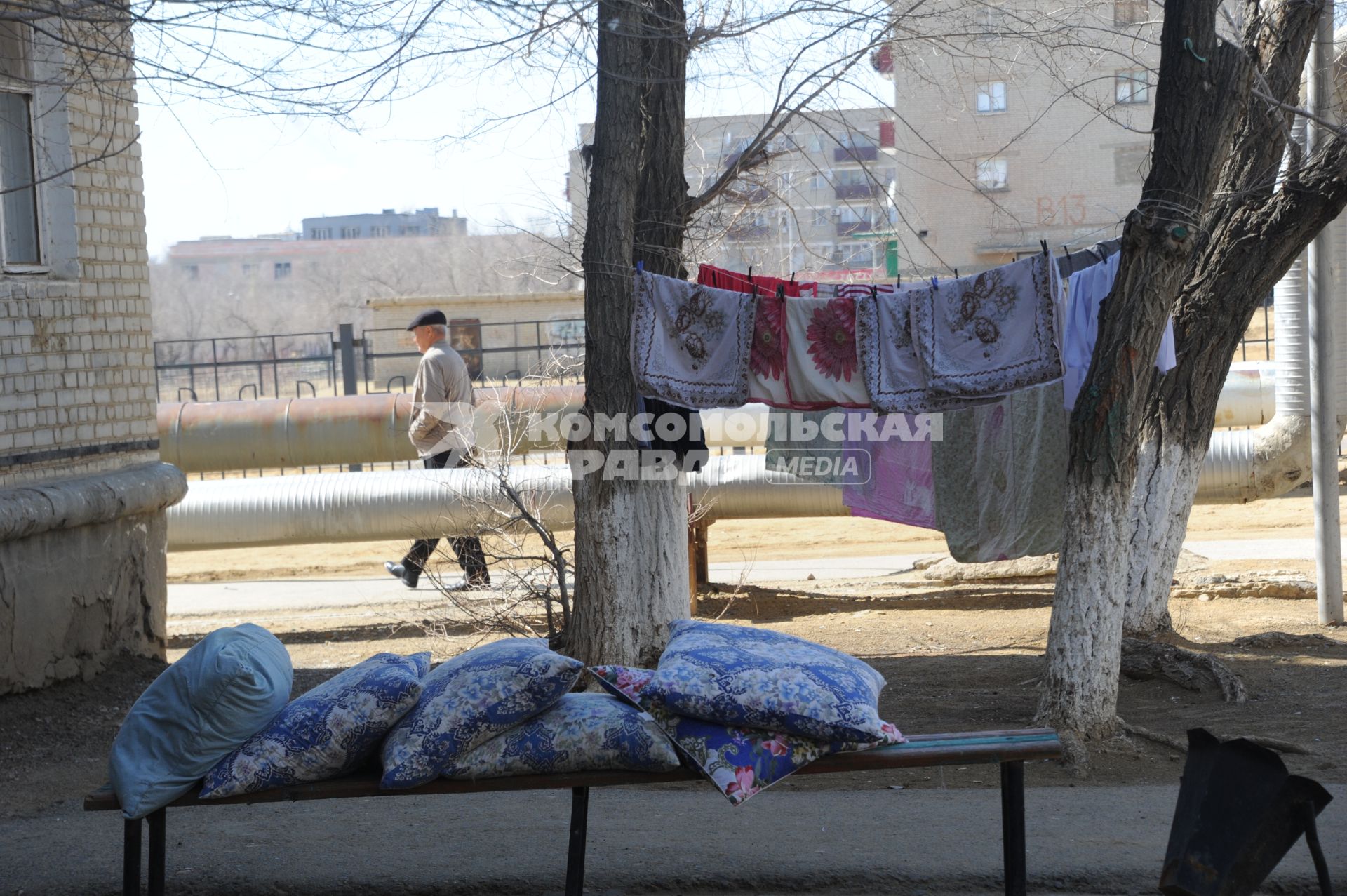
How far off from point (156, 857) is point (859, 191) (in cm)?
619

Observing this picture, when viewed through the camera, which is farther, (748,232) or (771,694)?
(748,232)

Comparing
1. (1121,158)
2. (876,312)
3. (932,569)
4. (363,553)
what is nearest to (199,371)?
(1121,158)

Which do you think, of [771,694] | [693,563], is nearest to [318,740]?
[771,694]

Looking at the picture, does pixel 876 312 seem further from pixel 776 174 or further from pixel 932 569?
pixel 932 569

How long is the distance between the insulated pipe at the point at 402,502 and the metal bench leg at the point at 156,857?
4.00m

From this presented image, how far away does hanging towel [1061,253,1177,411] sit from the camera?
18.6ft

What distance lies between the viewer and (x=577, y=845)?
340cm

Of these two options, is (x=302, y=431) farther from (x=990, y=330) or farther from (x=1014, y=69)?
(x=990, y=330)

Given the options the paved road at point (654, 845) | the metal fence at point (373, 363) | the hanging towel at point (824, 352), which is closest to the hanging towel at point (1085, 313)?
the hanging towel at point (824, 352)

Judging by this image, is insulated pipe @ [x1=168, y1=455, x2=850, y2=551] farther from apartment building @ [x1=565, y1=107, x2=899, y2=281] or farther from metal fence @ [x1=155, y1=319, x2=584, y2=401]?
apartment building @ [x1=565, y1=107, x2=899, y2=281]

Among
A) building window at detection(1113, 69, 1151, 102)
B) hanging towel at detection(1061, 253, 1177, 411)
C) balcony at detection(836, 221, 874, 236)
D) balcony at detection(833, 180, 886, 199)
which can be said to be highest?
building window at detection(1113, 69, 1151, 102)

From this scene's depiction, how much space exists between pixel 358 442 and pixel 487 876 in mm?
10517

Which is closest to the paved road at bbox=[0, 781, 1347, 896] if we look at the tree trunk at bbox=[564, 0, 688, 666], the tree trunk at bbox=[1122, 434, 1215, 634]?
the tree trunk at bbox=[564, 0, 688, 666]

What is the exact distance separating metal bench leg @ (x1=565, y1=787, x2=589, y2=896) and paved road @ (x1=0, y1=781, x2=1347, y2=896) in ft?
1.23
